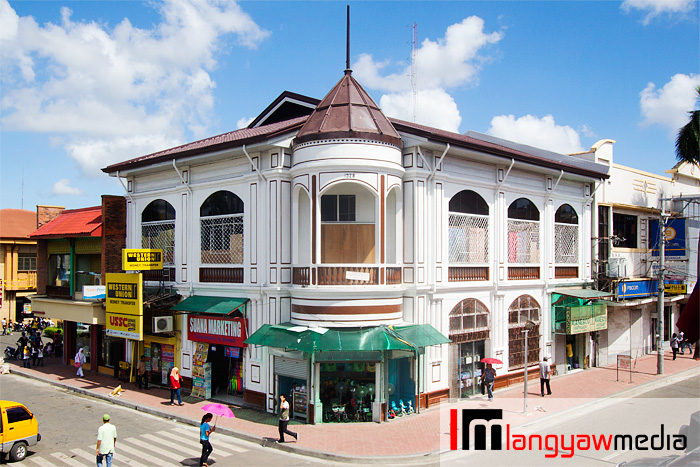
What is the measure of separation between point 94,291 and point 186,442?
11.0 meters

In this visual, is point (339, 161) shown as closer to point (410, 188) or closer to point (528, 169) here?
point (410, 188)

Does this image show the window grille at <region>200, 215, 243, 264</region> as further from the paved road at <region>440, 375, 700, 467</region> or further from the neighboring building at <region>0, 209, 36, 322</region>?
the neighboring building at <region>0, 209, 36, 322</region>

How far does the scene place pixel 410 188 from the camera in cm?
1972

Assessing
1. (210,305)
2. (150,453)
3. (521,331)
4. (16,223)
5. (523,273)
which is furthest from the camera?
(16,223)

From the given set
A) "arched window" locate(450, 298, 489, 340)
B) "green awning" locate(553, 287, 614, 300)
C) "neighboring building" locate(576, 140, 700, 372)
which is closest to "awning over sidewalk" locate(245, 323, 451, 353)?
"arched window" locate(450, 298, 489, 340)

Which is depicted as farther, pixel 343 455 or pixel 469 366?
pixel 469 366

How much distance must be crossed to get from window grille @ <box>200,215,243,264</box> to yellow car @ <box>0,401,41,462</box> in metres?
8.55

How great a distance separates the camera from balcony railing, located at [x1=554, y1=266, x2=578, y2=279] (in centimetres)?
2611

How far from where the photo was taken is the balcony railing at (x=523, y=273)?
77.5ft

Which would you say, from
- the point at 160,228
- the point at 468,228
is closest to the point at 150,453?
the point at 160,228

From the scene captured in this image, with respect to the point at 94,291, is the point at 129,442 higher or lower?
lower

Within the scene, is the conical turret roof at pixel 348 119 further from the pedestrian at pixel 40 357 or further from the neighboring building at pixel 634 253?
the pedestrian at pixel 40 357

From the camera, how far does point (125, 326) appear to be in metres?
22.8

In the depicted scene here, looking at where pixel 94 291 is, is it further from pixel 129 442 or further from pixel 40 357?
pixel 129 442
